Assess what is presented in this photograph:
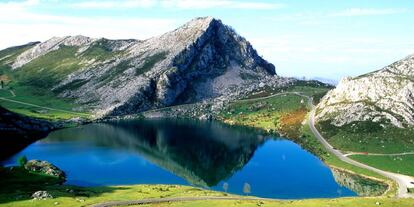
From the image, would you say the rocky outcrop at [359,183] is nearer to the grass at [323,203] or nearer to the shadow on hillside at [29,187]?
the grass at [323,203]

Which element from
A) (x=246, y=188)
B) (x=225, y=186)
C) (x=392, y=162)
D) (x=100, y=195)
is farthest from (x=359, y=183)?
(x=100, y=195)

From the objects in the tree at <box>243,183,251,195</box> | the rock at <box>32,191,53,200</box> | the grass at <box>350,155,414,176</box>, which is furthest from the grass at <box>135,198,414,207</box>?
the grass at <box>350,155,414,176</box>

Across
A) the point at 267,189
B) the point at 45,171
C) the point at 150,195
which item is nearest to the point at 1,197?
the point at 150,195

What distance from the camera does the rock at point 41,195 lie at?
371 feet

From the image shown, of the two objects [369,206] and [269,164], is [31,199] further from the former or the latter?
[269,164]

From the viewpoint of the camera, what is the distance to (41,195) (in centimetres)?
11494

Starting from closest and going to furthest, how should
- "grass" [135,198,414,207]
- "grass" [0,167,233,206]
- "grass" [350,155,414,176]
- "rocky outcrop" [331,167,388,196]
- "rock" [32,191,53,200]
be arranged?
"grass" [135,198,414,207], "grass" [0,167,233,206], "rock" [32,191,53,200], "rocky outcrop" [331,167,388,196], "grass" [350,155,414,176]

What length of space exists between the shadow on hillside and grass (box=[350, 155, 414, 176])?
103 m

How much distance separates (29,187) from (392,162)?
134626 mm

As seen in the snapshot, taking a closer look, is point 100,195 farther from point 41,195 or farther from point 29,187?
point 29,187

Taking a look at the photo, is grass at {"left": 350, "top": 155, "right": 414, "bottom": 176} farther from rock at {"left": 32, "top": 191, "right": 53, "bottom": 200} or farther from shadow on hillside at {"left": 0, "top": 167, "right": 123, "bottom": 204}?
rock at {"left": 32, "top": 191, "right": 53, "bottom": 200}

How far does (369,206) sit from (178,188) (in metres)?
58.0

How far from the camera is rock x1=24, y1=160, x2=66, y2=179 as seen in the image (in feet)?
530

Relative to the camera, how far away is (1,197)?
378 feet
